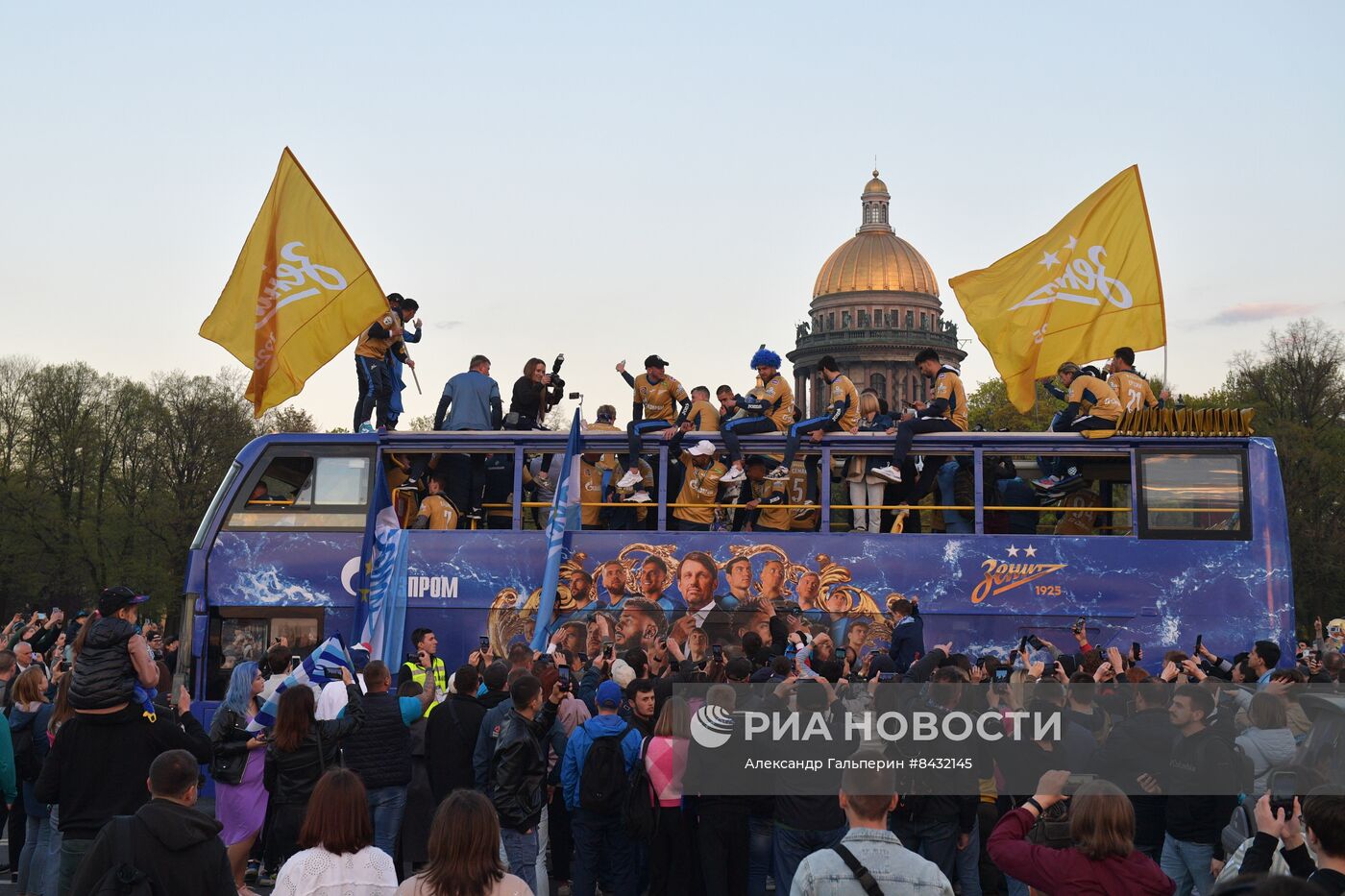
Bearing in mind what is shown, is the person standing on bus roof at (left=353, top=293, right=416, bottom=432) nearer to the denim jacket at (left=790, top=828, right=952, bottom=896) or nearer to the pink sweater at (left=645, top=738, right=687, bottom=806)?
the pink sweater at (left=645, top=738, right=687, bottom=806)

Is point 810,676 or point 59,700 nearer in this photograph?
point 59,700

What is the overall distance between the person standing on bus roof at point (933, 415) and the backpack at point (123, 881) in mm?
11685

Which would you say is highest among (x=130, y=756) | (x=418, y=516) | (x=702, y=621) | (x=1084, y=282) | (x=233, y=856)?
(x=1084, y=282)

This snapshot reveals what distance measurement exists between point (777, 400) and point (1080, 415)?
11.5 feet

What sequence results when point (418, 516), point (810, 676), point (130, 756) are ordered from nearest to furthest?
point (130, 756) < point (810, 676) < point (418, 516)

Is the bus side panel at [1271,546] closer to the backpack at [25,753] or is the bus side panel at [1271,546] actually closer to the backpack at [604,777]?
the backpack at [604,777]

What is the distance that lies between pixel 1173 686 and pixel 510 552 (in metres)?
9.37

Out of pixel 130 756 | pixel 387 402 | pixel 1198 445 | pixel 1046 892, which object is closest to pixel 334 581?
pixel 387 402

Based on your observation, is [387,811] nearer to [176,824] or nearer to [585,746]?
[585,746]

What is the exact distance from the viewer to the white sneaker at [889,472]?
1697 centimetres

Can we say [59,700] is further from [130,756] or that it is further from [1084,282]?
[1084,282]

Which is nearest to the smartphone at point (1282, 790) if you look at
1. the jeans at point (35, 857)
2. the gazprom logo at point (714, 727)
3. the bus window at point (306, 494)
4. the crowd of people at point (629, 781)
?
the crowd of people at point (629, 781)

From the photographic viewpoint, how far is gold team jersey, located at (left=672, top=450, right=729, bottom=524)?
1739 cm

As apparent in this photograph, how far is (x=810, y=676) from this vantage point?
11.8 m
